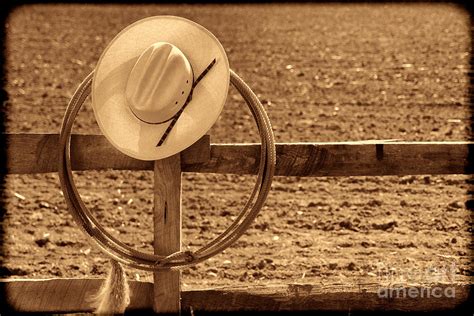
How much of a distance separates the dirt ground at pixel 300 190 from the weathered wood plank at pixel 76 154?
3.81ft

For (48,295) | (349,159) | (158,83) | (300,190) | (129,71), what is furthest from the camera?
(300,190)

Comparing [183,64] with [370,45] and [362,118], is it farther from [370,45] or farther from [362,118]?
[370,45]

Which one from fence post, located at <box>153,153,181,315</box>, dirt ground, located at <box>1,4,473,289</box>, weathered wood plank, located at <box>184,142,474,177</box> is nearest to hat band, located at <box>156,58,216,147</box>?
fence post, located at <box>153,153,181,315</box>

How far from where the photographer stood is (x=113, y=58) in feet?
9.26

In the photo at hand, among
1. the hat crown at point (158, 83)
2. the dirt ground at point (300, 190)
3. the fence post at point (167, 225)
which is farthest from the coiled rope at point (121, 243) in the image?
the dirt ground at point (300, 190)

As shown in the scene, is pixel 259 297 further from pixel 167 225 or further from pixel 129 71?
pixel 129 71

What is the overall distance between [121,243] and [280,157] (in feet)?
2.33

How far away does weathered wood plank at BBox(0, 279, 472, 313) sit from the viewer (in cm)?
295

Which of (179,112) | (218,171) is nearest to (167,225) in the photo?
(218,171)

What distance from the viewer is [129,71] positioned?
2.85 meters

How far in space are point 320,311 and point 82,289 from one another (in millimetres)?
953

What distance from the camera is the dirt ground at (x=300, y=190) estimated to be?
4.20 meters

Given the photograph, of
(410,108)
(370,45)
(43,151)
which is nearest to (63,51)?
(370,45)

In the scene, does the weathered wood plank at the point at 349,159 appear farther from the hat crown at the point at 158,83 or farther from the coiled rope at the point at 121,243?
the hat crown at the point at 158,83
